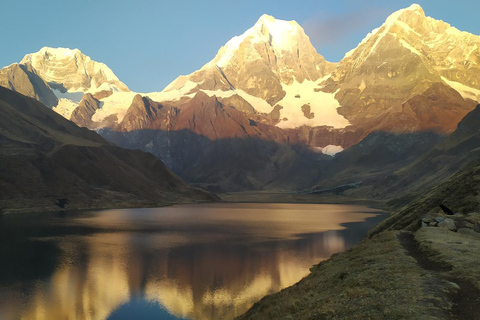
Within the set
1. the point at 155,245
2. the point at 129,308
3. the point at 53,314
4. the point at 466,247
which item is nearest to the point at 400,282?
the point at 466,247

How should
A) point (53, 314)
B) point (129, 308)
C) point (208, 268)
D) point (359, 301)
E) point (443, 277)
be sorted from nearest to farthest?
1. point (359, 301)
2. point (443, 277)
3. point (53, 314)
4. point (129, 308)
5. point (208, 268)

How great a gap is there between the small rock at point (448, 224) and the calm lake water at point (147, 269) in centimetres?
2017

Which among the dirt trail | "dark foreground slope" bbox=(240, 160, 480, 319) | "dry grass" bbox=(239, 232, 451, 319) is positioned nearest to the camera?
the dirt trail

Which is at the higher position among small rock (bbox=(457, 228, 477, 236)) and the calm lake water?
small rock (bbox=(457, 228, 477, 236))

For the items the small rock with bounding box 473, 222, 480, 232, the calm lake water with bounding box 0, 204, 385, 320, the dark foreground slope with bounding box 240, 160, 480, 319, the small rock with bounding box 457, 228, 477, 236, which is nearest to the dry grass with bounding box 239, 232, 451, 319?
the dark foreground slope with bounding box 240, 160, 480, 319

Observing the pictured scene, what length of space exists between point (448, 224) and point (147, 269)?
42617 mm

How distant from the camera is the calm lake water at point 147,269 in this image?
42.1 metres

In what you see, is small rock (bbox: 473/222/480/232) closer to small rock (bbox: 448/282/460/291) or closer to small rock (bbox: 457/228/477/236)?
small rock (bbox: 457/228/477/236)

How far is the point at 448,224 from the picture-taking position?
161ft

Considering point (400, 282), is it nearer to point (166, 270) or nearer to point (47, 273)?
point (166, 270)

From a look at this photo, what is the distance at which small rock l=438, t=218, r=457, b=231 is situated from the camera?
48141 millimetres

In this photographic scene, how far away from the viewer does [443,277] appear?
2658 centimetres

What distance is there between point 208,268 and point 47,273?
76.2 feet

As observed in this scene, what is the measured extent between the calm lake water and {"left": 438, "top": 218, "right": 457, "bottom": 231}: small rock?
20.2m
